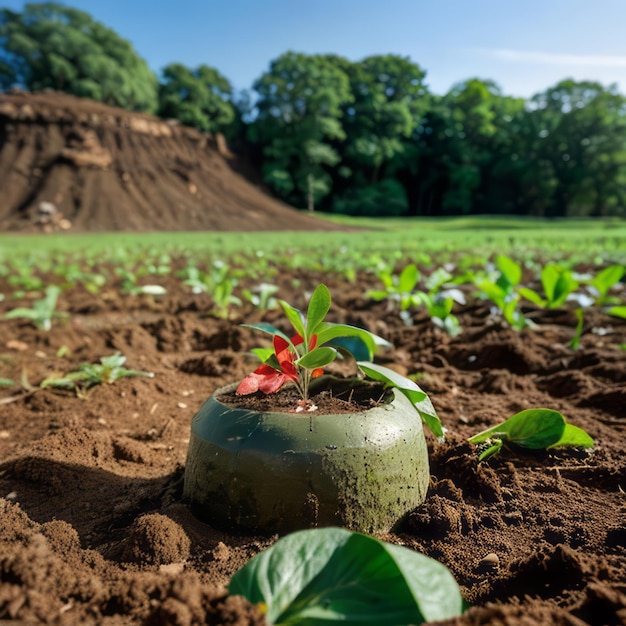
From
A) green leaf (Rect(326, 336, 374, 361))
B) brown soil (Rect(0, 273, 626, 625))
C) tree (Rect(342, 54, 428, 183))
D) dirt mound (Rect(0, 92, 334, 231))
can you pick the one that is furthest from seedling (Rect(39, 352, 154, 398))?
tree (Rect(342, 54, 428, 183))

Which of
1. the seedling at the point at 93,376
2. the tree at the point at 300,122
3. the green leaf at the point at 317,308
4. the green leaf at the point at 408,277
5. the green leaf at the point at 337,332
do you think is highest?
the tree at the point at 300,122

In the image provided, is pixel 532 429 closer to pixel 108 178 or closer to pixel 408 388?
pixel 408 388

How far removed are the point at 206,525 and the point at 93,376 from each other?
127 cm

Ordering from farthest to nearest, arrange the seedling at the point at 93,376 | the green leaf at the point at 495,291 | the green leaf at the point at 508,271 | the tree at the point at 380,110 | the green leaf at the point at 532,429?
the tree at the point at 380,110 < the green leaf at the point at 508,271 < the green leaf at the point at 495,291 < the seedling at the point at 93,376 < the green leaf at the point at 532,429

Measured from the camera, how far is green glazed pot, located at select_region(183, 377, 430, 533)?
1.21 metres

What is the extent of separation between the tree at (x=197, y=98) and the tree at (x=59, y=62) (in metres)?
2.14

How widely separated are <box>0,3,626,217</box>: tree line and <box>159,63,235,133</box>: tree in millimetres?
106

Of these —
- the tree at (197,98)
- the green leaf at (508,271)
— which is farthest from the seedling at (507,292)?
the tree at (197,98)

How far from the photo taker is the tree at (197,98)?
39.8 m

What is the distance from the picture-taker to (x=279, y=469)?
47.4 inches

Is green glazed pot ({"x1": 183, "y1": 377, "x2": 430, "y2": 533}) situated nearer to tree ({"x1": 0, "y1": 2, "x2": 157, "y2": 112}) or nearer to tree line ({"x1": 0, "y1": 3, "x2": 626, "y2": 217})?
tree line ({"x1": 0, "y1": 3, "x2": 626, "y2": 217})

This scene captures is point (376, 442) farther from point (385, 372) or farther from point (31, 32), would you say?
point (31, 32)

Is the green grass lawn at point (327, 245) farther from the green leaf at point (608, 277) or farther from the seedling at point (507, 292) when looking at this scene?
the seedling at point (507, 292)

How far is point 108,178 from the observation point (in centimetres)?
2666
